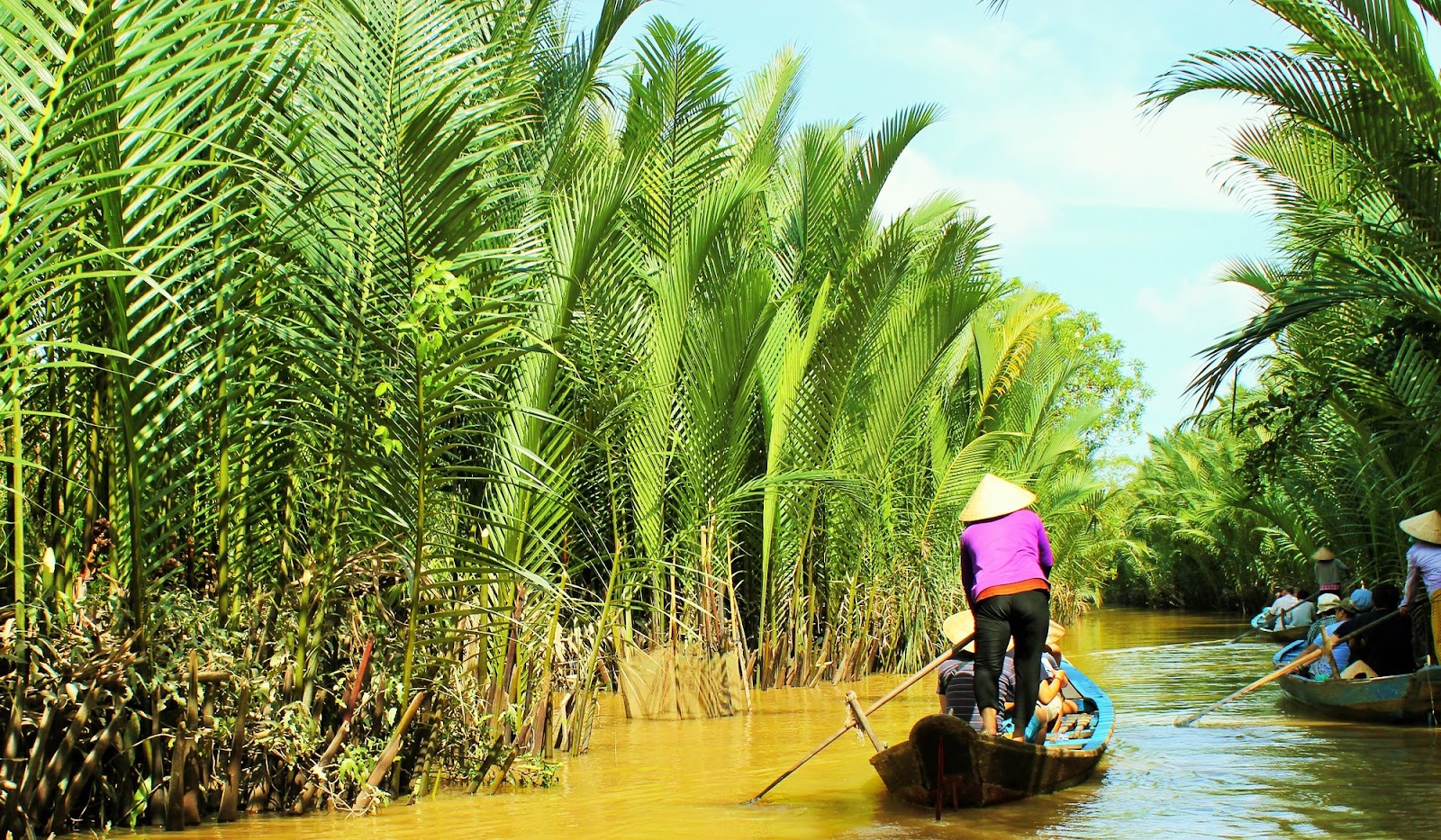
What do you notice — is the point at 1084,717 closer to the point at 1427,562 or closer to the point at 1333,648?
the point at 1427,562

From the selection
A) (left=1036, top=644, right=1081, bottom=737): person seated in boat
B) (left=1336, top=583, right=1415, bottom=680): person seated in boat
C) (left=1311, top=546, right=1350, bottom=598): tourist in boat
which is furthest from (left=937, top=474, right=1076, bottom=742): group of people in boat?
(left=1311, top=546, right=1350, bottom=598): tourist in boat

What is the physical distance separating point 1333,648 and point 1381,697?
1.47 meters

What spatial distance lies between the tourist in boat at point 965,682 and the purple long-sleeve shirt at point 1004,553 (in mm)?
471

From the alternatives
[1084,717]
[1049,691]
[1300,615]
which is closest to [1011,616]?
[1049,691]

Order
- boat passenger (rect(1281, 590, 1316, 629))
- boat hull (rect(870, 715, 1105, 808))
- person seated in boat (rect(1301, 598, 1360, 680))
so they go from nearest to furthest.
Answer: boat hull (rect(870, 715, 1105, 808)) → person seated in boat (rect(1301, 598, 1360, 680)) → boat passenger (rect(1281, 590, 1316, 629))

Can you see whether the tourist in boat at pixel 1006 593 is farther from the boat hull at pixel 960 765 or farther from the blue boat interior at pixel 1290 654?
A: the blue boat interior at pixel 1290 654

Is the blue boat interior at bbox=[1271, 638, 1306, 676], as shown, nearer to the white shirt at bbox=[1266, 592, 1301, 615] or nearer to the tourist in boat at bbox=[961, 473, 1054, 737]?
the tourist in boat at bbox=[961, 473, 1054, 737]

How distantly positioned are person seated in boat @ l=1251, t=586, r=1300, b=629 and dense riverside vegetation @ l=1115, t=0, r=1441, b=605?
39.6 inches

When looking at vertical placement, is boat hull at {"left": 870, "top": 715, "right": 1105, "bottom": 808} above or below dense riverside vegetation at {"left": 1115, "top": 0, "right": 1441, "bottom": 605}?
below

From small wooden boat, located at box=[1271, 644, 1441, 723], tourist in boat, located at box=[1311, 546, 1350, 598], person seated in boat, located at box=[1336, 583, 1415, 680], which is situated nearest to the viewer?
small wooden boat, located at box=[1271, 644, 1441, 723]

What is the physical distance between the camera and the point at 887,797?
6504 millimetres

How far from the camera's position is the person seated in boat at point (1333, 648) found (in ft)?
33.1

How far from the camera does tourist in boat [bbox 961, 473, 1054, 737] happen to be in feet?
20.5

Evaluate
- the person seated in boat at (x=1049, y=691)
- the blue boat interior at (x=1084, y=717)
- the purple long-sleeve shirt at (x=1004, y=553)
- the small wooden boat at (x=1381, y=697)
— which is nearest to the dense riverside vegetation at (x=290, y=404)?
the purple long-sleeve shirt at (x=1004, y=553)
